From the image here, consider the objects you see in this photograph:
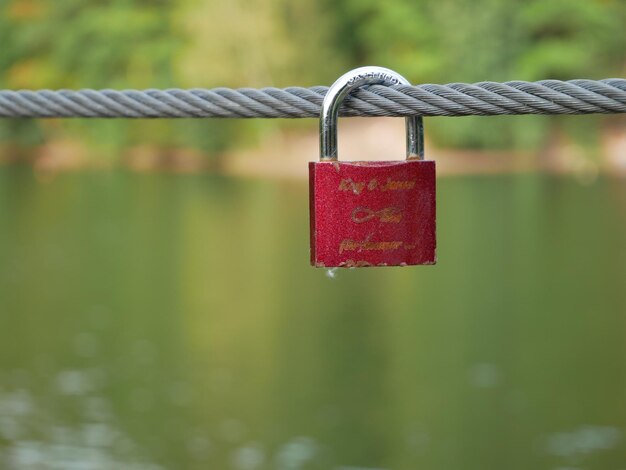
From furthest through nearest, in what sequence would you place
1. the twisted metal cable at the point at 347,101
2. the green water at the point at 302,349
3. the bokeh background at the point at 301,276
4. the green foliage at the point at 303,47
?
1. the green foliage at the point at 303,47
2. the bokeh background at the point at 301,276
3. the green water at the point at 302,349
4. the twisted metal cable at the point at 347,101

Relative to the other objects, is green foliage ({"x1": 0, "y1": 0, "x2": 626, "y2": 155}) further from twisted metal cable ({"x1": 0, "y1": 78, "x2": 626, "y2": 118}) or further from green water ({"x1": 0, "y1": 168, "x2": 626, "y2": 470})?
twisted metal cable ({"x1": 0, "y1": 78, "x2": 626, "y2": 118})

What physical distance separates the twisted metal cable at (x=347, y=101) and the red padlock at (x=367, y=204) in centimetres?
3

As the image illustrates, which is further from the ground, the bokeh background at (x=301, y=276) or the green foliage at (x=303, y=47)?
the green foliage at (x=303, y=47)

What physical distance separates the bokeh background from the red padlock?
20.4 ft

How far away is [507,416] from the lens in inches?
336

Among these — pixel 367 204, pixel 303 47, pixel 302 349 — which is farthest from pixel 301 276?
pixel 303 47

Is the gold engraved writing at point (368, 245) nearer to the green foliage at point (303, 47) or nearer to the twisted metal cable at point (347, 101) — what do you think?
the twisted metal cable at point (347, 101)

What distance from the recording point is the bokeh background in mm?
8203

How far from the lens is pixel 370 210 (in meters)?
1.28

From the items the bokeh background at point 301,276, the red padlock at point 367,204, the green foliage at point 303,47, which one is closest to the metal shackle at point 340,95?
the red padlock at point 367,204

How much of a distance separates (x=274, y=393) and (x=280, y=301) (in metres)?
3.90

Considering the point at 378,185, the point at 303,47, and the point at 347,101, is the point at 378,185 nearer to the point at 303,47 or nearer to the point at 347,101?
the point at 347,101

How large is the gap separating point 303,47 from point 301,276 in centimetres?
1562

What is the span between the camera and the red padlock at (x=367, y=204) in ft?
4.13
